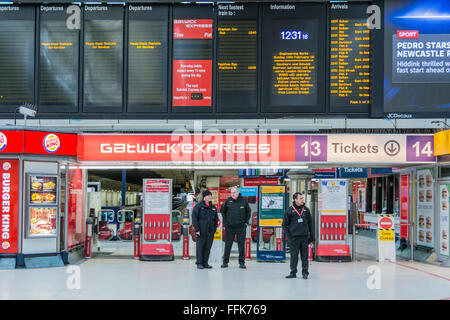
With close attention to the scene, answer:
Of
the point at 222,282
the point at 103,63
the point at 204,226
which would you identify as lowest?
the point at 222,282

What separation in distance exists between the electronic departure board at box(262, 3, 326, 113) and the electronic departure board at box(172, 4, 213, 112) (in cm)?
126

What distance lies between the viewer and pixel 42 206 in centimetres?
1101

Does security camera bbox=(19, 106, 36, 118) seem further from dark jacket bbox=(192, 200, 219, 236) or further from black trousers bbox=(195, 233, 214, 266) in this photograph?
black trousers bbox=(195, 233, 214, 266)

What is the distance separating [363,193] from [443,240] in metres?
13.9

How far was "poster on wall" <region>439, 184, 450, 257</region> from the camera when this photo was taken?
11508 mm

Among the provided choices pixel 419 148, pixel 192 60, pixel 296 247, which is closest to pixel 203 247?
pixel 296 247

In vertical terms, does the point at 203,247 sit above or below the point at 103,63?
below

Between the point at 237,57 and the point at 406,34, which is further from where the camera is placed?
the point at 237,57

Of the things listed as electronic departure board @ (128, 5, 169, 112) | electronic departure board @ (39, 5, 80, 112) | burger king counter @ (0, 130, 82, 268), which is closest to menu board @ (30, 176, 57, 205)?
burger king counter @ (0, 130, 82, 268)

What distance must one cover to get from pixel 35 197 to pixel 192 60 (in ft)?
15.0

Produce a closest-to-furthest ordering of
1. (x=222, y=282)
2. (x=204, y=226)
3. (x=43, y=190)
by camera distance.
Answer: (x=222, y=282) < (x=204, y=226) < (x=43, y=190)

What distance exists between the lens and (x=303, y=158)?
11.8m

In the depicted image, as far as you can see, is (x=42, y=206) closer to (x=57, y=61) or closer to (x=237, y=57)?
(x=57, y=61)

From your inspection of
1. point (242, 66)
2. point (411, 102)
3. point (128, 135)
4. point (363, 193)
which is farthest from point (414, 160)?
point (363, 193)
